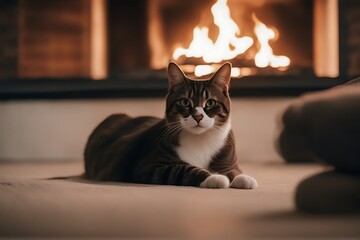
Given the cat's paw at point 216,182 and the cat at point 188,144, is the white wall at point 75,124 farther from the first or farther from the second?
the cat's paw at point 216,182

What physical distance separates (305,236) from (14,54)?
2.22m

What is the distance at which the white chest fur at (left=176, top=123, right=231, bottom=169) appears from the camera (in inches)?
59.9

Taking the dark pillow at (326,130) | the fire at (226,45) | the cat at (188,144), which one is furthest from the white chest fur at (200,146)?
the fire at (226,45)

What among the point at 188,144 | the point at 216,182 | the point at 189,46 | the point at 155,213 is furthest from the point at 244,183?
the point at 189,46

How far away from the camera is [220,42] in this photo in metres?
2.68

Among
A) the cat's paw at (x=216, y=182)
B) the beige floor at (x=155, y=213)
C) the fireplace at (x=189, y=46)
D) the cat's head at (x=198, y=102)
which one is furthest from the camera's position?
the fireplace at (x=189, y=46)

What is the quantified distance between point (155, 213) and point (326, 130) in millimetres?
335

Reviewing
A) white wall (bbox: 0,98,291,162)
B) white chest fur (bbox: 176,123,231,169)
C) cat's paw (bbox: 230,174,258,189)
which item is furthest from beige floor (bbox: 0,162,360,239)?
white wall (bbox: 0,98,291,162)

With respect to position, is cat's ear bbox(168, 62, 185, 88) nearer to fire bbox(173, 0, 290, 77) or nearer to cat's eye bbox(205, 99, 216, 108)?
cat's eye bbox(205, 99, 216, 108)

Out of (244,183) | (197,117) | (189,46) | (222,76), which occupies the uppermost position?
(189,46)

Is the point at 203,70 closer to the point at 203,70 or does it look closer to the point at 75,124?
the point at 203,70

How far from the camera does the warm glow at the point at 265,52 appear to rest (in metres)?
2.65

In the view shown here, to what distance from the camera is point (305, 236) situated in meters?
0.79

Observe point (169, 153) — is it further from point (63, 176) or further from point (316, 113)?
point (316, 113)
